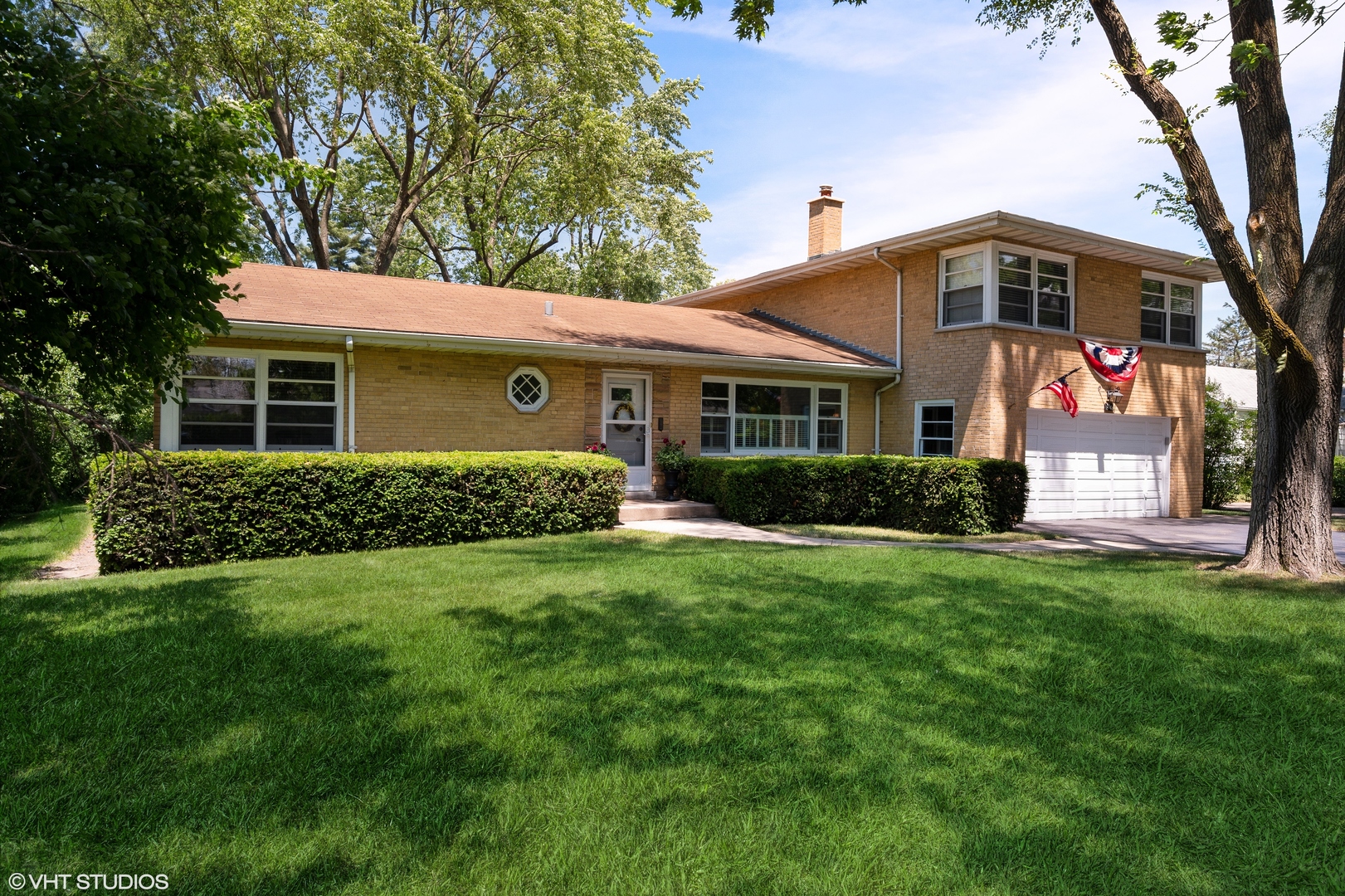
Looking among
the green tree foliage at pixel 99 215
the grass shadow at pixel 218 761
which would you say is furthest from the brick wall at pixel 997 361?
the green tree foliage at pixel 99 215

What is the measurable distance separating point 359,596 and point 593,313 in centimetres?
1125

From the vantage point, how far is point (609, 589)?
271 inches

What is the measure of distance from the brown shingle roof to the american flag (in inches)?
128

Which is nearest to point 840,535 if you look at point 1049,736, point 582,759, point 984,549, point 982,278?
point 984,549

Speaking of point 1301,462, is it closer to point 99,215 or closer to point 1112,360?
point 1112,360

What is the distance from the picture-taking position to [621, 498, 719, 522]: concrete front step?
13062 mm

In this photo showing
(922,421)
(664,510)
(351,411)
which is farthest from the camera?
(922,421)

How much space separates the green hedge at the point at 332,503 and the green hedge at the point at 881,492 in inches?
108

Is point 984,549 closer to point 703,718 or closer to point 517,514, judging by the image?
point 517,514

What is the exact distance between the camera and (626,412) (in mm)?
14648

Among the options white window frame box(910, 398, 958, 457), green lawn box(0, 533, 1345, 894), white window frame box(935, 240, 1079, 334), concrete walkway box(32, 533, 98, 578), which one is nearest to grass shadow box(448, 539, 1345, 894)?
green lawn box(0, 533, 1345, 894)

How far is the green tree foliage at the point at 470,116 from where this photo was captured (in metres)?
17.8

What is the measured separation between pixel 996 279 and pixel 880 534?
593 cm

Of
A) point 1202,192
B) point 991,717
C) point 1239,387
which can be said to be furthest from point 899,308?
point 1239,387
